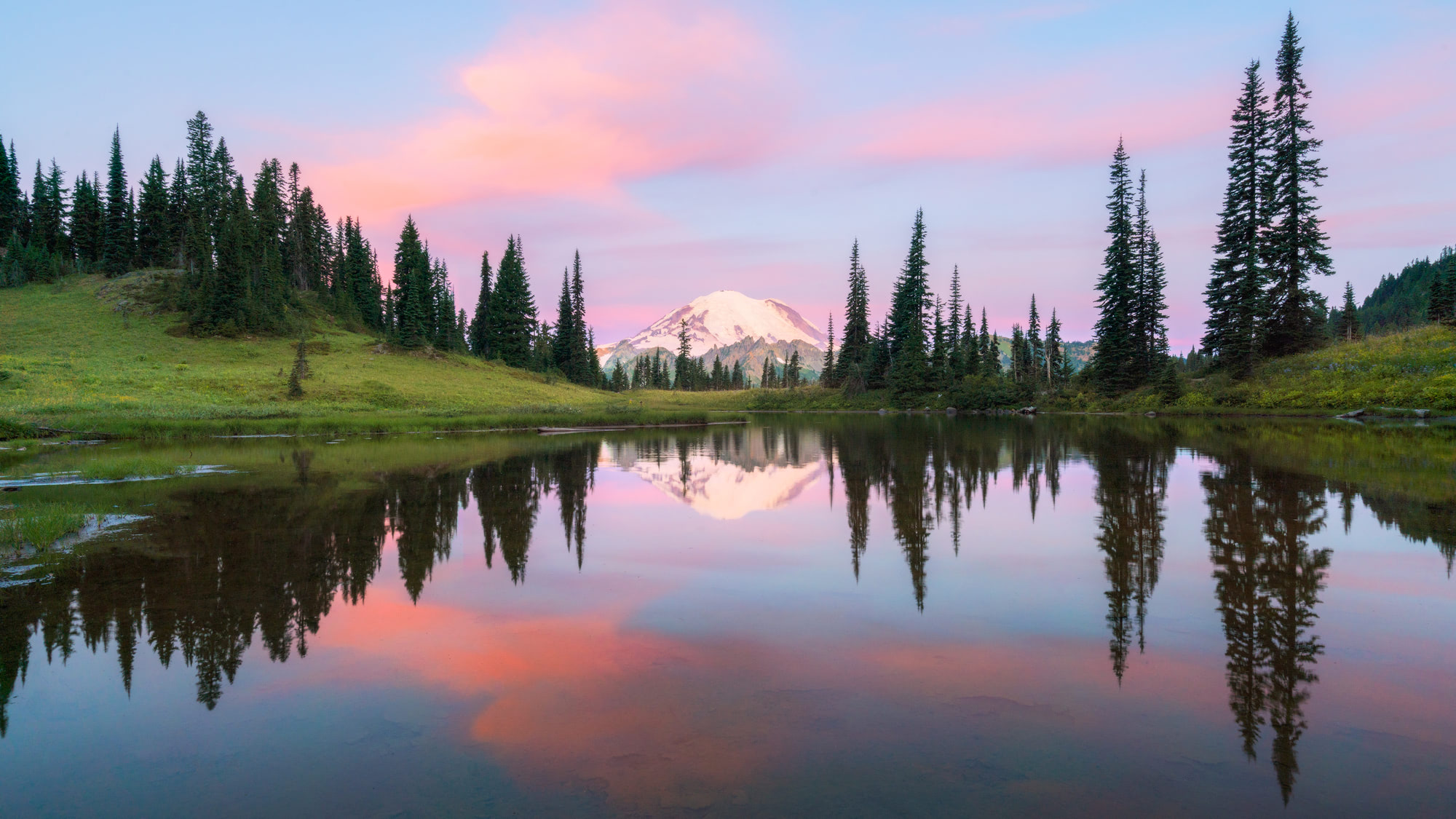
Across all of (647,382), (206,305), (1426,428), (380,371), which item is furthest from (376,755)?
(647,382)

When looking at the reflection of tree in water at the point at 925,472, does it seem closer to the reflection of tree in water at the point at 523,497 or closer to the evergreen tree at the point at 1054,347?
the reflection of tree in water at the point at 523,497

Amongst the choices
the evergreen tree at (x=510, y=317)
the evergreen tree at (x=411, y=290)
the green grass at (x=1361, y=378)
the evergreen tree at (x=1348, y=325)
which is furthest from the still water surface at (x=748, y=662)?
the evergreen tree at (x=510, y=317)

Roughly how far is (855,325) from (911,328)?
12483 millimetres

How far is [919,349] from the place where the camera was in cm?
8769

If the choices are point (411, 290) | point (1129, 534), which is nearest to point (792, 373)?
point (411, 290)

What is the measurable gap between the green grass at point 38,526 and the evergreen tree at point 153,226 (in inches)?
4080

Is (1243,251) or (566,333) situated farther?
(566,333)

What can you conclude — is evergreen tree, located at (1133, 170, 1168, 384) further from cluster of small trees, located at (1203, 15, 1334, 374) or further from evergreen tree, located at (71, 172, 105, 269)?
evergreen tree, located at (71, 172, 105, 269)

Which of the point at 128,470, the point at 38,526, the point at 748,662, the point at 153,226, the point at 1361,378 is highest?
the point at 153,226

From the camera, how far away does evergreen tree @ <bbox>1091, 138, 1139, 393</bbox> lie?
2623 inches

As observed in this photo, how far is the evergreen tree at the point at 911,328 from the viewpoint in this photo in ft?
287

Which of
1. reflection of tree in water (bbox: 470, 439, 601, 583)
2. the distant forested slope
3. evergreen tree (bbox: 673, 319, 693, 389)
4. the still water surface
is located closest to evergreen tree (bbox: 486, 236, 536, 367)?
evergreen tree (bbox: 673, 319, 693, 389)

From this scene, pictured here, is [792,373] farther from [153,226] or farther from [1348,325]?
[153,226]

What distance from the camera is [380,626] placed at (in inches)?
320
